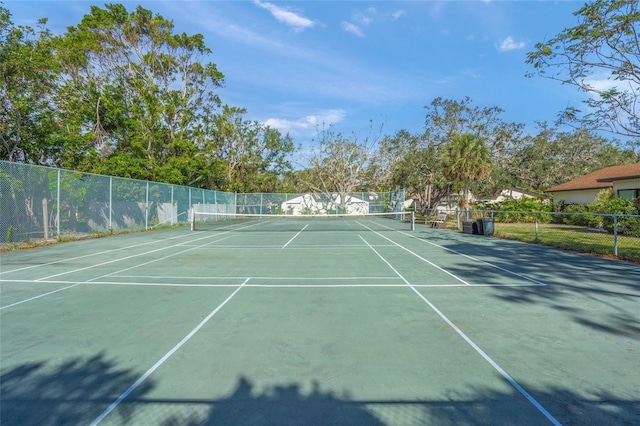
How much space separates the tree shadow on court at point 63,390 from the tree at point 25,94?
2154cm

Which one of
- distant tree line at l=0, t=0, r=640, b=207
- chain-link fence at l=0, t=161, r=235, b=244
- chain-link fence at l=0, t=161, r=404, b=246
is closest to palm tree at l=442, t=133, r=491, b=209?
distant tree line at l=0, t=0, r=640, b=207

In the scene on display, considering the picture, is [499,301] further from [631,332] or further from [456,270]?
[456,270]

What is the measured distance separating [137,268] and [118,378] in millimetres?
6772

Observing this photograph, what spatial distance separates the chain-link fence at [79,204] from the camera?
1324 centimetres

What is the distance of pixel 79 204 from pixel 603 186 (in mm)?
36828

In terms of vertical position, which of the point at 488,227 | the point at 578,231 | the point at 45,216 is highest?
the point at 45,216

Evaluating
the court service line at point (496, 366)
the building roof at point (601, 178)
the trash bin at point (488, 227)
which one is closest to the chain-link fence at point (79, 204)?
the court service line at point (496, 366)

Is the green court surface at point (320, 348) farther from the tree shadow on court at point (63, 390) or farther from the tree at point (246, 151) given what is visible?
the tree at point (246, 151)

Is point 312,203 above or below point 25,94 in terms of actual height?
below

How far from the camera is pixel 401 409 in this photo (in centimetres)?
309

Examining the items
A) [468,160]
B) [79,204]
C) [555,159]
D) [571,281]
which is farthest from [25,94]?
[555,159]

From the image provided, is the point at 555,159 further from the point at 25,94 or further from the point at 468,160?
the point at 25,94

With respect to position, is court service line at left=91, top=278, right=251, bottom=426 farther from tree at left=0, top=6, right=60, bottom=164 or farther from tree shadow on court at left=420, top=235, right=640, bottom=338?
tree at left=0, top=6, right=60, bottom=164

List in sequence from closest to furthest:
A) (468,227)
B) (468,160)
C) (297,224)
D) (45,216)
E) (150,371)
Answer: (150,371) < (45,216) < (468,227) < (468,160) < (297,224)
